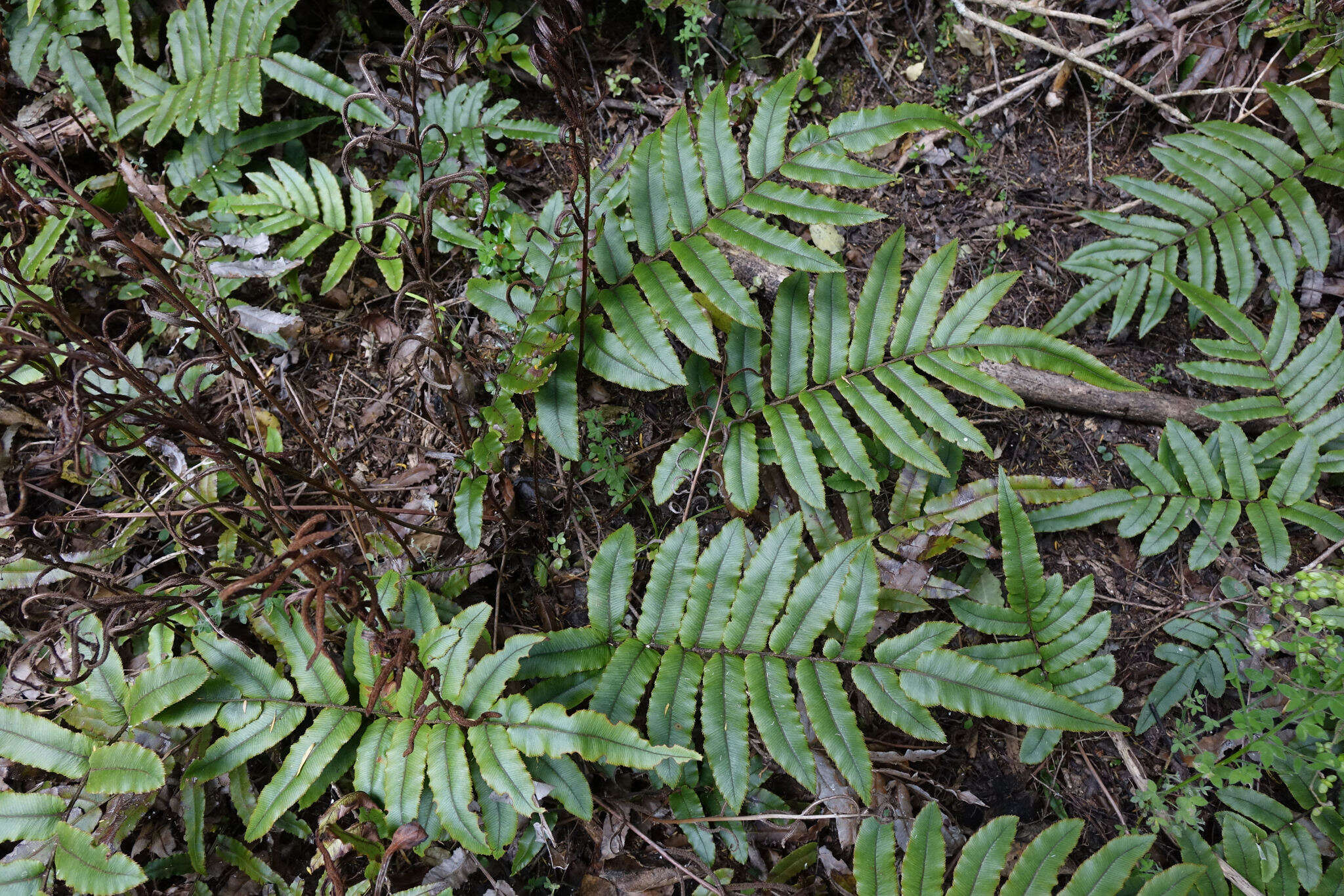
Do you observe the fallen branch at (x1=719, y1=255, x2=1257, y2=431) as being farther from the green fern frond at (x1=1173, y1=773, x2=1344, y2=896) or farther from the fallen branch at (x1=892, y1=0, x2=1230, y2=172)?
the green fern frond at (x1=1173, y1=773, x2=1344, y2=896)

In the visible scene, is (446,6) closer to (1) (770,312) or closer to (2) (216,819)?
(1) (770,312)

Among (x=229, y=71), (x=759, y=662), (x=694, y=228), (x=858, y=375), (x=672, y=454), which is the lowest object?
(x=759, y=662)

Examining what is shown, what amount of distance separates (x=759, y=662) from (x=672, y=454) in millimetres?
844

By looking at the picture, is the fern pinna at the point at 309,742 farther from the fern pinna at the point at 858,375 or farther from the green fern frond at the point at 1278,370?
the green fern frond at the point at 1278,370

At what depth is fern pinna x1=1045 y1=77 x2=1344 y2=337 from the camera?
10.7 ft

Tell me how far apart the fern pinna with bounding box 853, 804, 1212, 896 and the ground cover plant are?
0.05 ft

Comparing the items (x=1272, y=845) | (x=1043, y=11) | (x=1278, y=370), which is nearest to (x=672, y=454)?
(x=1272, y=845)

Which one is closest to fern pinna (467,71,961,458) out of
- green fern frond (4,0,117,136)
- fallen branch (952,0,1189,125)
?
fallen branch (952,0,1189,125)

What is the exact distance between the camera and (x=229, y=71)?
3252mm

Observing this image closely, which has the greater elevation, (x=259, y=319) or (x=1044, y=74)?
(x=1044, y=74)

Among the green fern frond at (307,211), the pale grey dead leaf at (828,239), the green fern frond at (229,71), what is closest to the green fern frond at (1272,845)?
the pale grey dead leaf at (828,239)

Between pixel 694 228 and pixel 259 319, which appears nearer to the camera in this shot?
pixel 694 228

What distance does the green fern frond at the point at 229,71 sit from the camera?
3.21 meters

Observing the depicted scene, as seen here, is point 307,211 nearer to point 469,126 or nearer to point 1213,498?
point 469,126
